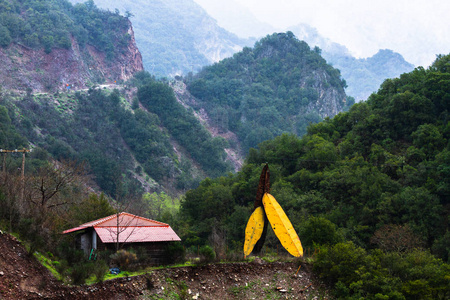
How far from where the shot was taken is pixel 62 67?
75.1 m

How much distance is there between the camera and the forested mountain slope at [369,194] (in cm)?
1836

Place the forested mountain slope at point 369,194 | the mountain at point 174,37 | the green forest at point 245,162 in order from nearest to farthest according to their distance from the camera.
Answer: the forested mountain slope at point 369,194 → the green forest at point 245,162 → the mountain at point 174,37

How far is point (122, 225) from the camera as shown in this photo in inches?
741

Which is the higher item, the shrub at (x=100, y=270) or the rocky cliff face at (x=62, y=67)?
the rocky cliff face at (x=62, y=67)

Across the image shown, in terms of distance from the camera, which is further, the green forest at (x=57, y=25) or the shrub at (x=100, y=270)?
the green forest at (x=57, y=25)

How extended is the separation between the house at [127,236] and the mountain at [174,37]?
143 m

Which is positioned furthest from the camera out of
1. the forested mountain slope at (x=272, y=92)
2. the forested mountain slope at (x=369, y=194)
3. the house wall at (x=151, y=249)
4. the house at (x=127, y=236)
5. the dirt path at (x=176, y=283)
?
the forested mountain slope at (x=272, y=92)

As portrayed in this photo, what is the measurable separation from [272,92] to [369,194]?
231ft

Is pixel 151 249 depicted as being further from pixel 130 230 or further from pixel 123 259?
pixel 123 259

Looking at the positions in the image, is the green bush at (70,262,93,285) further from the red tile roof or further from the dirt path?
the red tile roof

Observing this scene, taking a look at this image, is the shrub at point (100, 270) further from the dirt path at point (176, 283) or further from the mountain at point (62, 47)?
the mountain at point (62, 47)

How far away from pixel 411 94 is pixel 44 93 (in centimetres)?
5221

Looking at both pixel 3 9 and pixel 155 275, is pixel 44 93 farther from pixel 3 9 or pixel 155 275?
pixel 155 275

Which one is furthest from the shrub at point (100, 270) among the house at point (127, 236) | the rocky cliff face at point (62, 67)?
the rocky cliff face at point (62, 67)
